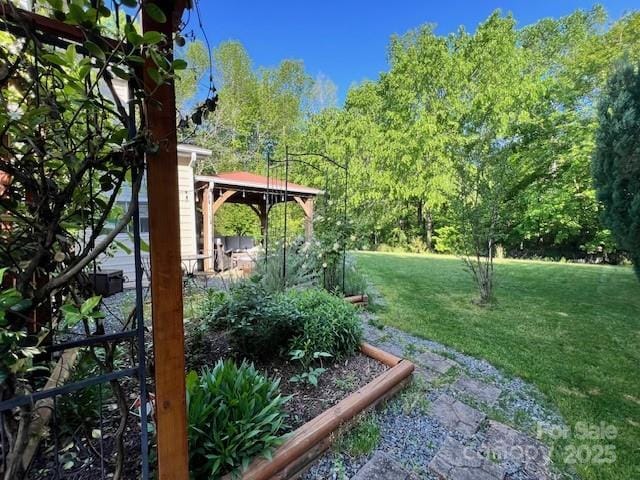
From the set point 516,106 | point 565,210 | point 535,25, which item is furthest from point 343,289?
point 535,25

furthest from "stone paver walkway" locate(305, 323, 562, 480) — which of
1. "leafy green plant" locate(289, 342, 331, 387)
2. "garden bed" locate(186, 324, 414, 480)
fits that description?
"leafy green plant" locate(289, 342, 331, 387)

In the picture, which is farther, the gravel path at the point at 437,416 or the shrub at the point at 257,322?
the shrub at the point at 257,322

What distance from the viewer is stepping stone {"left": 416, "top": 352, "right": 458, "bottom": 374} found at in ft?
8.90

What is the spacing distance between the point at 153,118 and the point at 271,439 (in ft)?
4.80

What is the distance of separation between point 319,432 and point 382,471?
14.7 inches

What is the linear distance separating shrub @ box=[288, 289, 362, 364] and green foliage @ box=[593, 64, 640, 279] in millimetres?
2791

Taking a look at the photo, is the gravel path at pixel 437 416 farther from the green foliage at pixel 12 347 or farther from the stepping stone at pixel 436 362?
the green foliage at pixel 12 347

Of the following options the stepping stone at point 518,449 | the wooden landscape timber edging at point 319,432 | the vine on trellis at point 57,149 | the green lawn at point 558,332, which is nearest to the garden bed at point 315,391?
the wooden landscape timber edging at point 319,432

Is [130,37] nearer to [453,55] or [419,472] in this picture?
[419,472]

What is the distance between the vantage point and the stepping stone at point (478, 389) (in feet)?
7.56

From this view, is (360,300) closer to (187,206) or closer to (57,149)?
(57,149)

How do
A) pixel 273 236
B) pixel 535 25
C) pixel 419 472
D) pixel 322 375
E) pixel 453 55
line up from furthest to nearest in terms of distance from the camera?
1. pixel 453 55
2. pixel 535 25
3. pixel 273 236
4. pixel 322 375
5. pixel 419 472

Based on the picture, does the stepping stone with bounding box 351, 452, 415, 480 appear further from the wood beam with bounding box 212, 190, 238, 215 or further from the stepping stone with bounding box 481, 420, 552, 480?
the wood beam with bounding box 212, 190, 238, 215

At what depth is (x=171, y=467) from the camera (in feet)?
3.51
